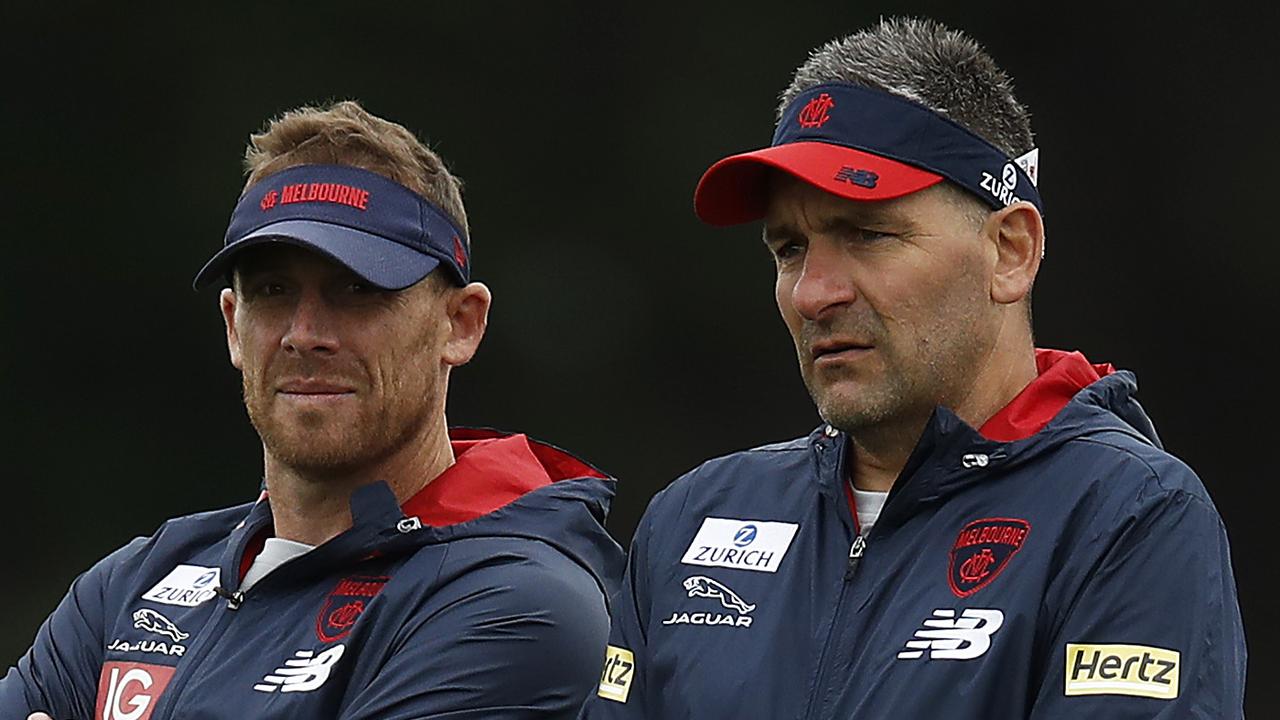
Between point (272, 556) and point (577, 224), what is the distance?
2243mm

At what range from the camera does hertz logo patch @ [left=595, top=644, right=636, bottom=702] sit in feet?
6.82

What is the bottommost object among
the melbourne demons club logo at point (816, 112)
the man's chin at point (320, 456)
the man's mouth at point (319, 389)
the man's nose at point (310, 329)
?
the man's chin at point (320, 456)

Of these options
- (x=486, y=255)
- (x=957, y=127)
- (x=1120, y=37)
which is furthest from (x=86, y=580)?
(x=1120, y=37)

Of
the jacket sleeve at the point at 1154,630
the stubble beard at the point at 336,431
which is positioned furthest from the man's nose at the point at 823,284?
the stubble beard at the point at 336,431

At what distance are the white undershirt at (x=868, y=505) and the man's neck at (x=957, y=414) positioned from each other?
12 mm

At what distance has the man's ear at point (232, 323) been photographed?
261 cm

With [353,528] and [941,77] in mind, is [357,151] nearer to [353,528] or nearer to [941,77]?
[353,528]

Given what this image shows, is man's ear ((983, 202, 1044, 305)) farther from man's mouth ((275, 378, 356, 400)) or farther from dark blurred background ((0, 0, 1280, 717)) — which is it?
dark blurred background ((0, 0, 1280, 717))

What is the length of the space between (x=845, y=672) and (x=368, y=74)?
311 cm

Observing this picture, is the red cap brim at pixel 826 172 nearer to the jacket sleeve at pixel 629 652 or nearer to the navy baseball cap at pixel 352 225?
A: the jacket sleeve at pixel 629 652

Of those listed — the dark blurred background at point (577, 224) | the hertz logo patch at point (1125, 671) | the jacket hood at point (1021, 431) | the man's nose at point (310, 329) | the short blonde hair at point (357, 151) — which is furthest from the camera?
the dark blurred background at point (577, 224)

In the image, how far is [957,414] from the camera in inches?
78.9

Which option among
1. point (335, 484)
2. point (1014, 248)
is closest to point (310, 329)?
point (335, 484)

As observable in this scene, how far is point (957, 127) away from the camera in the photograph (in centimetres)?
203
